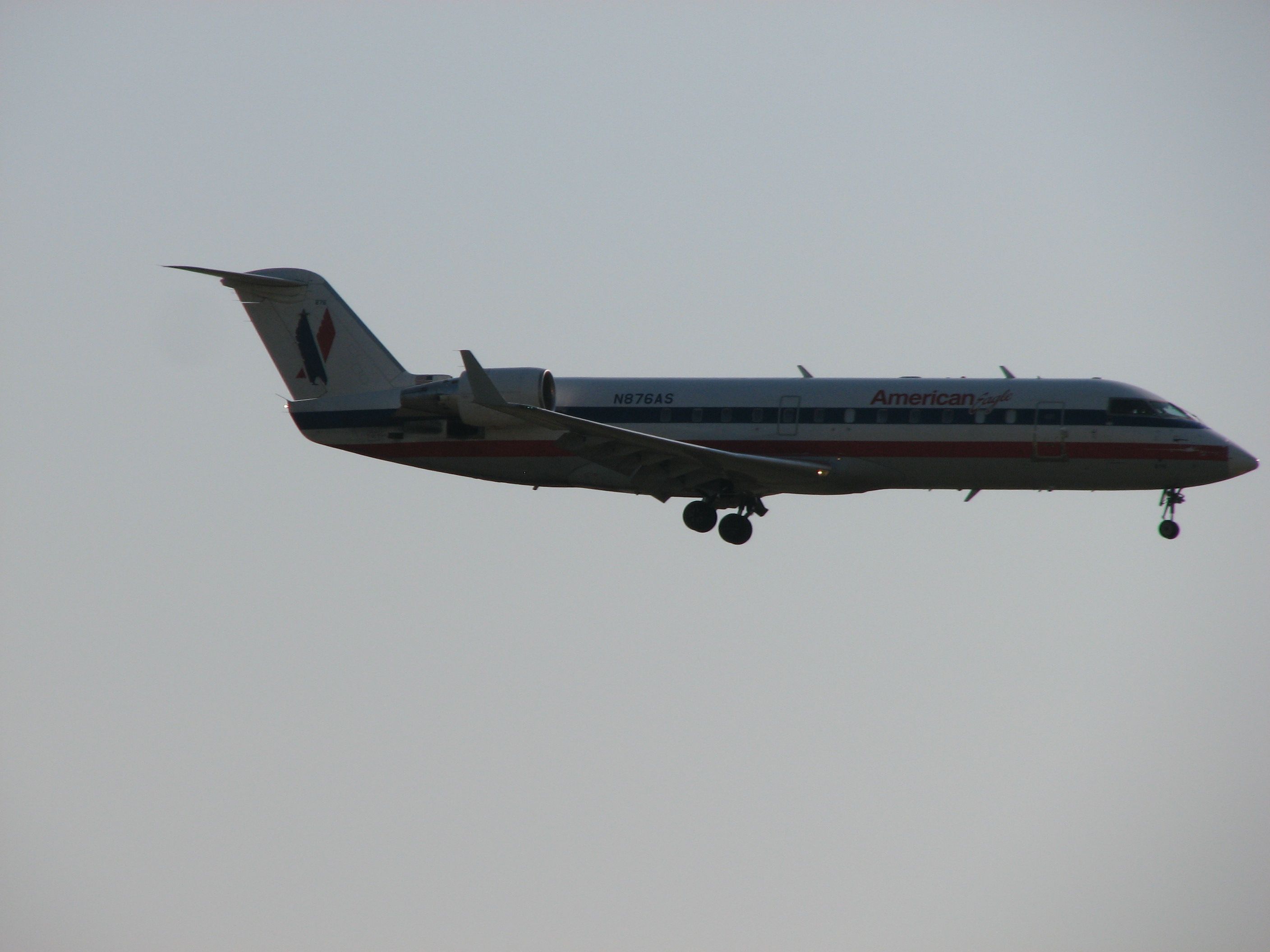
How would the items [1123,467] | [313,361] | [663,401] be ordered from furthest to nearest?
[313,361]
[663,401]
[1123,467]

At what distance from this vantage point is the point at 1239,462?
33250 millimetres

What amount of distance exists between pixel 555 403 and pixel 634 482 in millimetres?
2544

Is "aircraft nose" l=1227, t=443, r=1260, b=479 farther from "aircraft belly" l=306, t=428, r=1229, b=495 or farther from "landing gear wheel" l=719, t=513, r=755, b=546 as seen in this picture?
"landing gear wheel" l=719, t=513, r=755, b=546

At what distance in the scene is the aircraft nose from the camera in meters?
33.2

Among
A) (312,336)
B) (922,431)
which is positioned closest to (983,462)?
(922,431)

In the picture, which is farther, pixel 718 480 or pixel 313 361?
pixel 313 361

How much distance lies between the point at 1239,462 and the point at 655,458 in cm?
1139

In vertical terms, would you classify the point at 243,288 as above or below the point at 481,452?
above

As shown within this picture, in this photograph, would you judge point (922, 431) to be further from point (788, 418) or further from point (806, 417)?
point (788, 418)

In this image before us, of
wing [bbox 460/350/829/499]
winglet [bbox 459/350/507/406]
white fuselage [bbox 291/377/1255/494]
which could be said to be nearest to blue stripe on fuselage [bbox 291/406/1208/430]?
white fuselage [bbox 291/377/1255/494]

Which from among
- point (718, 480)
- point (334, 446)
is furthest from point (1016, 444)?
point (334, 446)

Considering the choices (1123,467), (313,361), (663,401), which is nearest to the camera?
(1123,467)

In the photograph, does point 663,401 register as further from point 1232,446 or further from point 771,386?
point 1232,446

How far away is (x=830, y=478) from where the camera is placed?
33.9 meters
